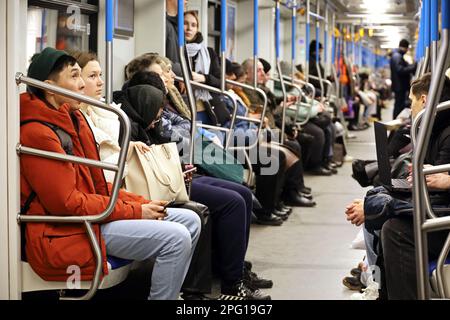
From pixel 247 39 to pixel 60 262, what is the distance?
590cm

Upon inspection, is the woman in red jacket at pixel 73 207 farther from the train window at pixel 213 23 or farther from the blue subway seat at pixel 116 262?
the train window at pixel 213 23

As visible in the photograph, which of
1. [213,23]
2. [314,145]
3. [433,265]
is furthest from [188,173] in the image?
[314,145]

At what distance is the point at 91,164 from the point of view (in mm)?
2904

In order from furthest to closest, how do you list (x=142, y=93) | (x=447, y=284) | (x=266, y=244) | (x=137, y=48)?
(x=266, y=244) < (x=137, y=48) < (x=142, y=93) < (x=447, y=284)

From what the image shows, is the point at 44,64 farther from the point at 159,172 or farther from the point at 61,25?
the point at 61,25

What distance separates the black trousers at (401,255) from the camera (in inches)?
117

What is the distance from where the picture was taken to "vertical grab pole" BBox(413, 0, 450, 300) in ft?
7.75

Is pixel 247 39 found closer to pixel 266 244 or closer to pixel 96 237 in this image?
pixel 266 244

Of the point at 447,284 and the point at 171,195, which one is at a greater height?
the point at 171,195

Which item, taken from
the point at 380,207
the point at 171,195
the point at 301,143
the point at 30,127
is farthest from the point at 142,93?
the point at 301,143

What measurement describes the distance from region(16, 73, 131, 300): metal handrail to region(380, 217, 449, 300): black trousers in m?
1.05

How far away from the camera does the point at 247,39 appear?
27.9ft

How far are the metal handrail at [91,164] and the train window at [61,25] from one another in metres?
1.06

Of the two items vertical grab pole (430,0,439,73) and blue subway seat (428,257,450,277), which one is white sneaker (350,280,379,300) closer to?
blue subway seat (428,257,450,277)
